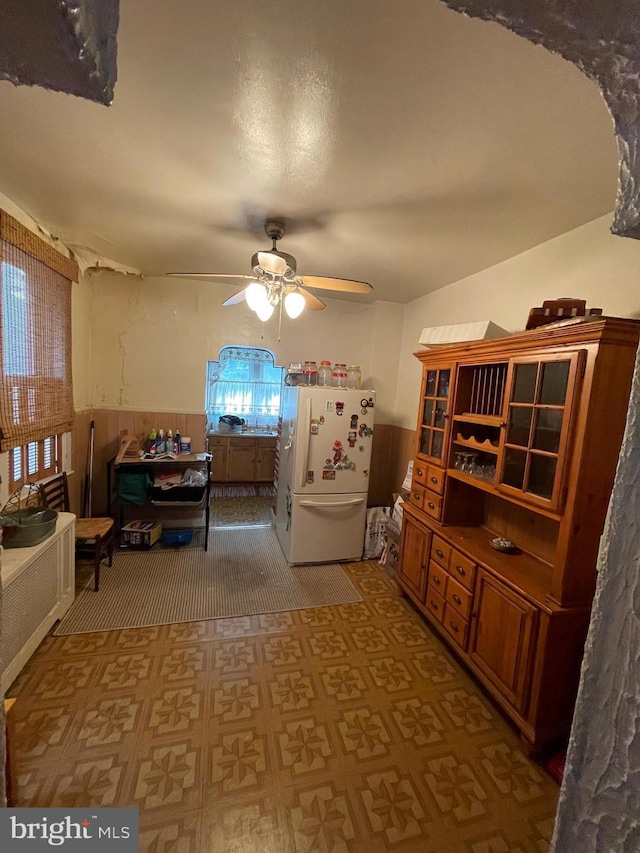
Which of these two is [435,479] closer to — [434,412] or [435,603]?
[434,412]

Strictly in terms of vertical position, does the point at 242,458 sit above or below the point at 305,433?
below

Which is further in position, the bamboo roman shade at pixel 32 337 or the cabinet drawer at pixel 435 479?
the cabinet drawer at pixel 435 479

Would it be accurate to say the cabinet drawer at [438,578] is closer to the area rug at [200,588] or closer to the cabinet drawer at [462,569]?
the cabinet drawer at [462,569]

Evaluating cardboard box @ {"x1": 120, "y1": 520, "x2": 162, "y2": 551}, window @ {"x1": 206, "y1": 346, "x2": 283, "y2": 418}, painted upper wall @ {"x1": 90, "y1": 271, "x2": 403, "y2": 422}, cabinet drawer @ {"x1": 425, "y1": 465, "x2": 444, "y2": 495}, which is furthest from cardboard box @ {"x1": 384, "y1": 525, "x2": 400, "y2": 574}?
window @ {"x1": 206, "y1": 346, "x2": 283, "y2": 418}

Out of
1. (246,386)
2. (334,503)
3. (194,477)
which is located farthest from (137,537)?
(246,386)

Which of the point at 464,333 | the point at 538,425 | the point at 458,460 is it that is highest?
the point at 464,333

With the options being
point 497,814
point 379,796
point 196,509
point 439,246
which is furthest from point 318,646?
point 439,246

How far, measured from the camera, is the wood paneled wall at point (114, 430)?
3.39 metres

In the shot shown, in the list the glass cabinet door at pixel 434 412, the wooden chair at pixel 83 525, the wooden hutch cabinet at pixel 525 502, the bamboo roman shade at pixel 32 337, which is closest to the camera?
the wooden hutch cabinet at pixel 525 502

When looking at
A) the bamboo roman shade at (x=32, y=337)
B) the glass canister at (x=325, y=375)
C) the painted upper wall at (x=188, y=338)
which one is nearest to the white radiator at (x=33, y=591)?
the bamboo roman shade at (x=32, y=337)

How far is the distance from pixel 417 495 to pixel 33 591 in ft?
7.86

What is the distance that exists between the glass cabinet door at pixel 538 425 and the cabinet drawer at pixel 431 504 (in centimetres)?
58

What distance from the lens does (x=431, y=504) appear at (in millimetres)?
2479

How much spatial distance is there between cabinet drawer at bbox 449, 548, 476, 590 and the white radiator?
223 centimetres
